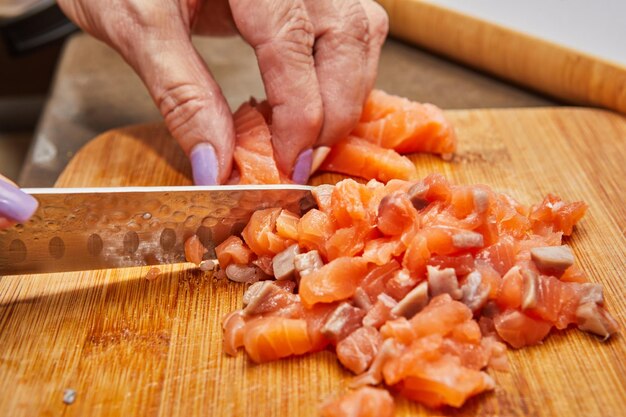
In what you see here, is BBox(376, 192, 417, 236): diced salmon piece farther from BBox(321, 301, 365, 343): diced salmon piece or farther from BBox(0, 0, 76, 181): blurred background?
BBox(0, 0, 76, 181): blurred background

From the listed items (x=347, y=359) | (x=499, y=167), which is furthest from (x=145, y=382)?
(x=499, y=167)

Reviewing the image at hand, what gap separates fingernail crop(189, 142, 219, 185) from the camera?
2.93m

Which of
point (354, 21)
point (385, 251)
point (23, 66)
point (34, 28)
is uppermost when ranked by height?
point (354, 21)

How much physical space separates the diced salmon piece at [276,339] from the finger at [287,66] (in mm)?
910

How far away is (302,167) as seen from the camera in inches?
119

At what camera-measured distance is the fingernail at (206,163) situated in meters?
2.93

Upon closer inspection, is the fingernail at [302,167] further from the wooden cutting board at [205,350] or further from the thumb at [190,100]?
the thumb at [190,100]

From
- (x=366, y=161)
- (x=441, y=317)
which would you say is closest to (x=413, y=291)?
(x=441, y=317)

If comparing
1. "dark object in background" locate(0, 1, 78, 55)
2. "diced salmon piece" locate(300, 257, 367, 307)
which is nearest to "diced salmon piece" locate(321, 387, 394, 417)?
"diced salmon piece" locate(300, 257, 367, 307)

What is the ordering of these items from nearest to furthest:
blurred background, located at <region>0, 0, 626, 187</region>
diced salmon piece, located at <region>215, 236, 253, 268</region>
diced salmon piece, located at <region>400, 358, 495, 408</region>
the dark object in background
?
diced salmon piece, located at <region>400, 358, 495, 408</region> < diced salmon piece, located at <region>215, 236, 253, 268</region> < blurred background, located at <region>0, 0, 626, 187</region> < the dark object in background

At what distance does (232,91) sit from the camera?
422cm

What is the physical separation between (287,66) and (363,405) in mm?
1498

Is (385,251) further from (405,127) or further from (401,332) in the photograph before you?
(405,127)

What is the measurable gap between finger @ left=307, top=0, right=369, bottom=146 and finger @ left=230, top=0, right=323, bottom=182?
72 millimetres
